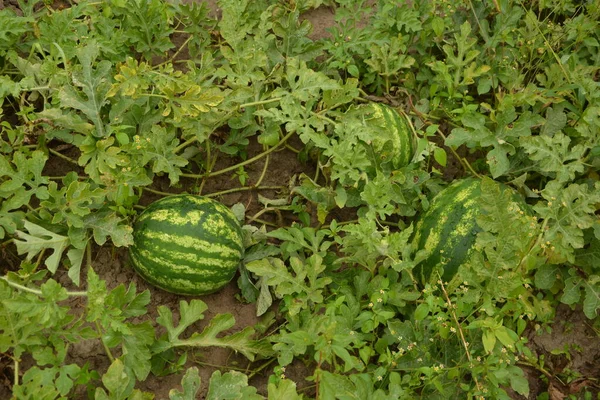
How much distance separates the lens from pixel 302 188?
11.0 feet

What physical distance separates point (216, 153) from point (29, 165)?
106cm

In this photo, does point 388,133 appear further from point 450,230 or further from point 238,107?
point 238,107

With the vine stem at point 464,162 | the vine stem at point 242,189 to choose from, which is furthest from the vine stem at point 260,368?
the vine stem at point 464,162

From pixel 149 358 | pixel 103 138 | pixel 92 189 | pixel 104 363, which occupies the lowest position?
pixel 104 363

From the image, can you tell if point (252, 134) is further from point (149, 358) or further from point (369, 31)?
point (149, 358)

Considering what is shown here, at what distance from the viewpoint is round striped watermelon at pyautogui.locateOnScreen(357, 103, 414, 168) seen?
321cm

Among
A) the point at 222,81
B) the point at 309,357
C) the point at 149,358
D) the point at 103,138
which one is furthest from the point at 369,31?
the point at 149,358

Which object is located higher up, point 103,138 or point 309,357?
point 103,138

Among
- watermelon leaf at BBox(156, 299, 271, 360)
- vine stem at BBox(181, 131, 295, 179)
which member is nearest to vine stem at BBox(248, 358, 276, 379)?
watermelon leaf at BBox(156, 299, 271, 360)

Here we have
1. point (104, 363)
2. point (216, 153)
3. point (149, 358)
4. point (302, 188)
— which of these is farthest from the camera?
point (216, 153)

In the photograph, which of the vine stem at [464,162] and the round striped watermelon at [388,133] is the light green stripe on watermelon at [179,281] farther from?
the vine stem at [464,162]

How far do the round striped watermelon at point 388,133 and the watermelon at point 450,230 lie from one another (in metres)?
0.35

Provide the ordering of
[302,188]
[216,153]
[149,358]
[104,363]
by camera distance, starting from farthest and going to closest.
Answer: [216,153]
[302,188]
[104,363]
[149,358]

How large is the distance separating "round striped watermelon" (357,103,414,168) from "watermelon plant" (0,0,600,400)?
2cm
